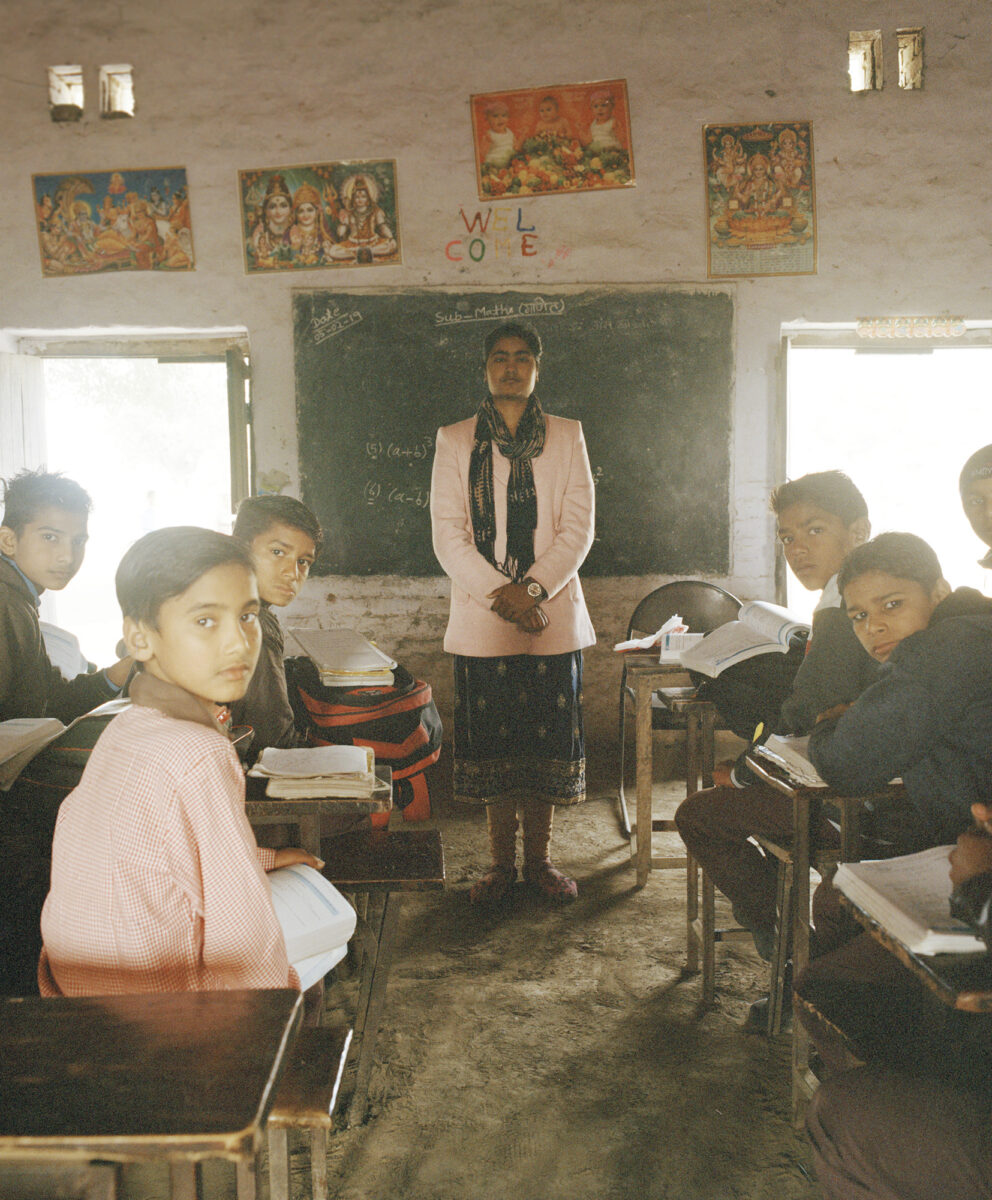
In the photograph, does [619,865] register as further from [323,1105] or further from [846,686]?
[323,1105]

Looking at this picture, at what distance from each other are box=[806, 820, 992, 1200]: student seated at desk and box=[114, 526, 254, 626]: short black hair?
1029 mm

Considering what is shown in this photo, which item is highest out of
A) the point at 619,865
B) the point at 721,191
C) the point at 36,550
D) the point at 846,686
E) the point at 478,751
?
the point at 721,191

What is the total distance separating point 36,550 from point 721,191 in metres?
3.44

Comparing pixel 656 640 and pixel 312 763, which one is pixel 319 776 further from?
pixel 656 640

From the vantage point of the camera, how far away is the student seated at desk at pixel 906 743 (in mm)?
1337

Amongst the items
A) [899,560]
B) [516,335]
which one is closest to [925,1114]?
[899,560]

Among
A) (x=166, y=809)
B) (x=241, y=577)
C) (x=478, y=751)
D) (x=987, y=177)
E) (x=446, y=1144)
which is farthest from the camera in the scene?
(x=987, y=177)

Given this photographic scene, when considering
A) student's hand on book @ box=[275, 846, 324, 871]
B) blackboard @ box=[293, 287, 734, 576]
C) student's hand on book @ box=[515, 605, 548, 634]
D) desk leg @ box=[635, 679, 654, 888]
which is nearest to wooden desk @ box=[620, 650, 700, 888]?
desk leg @ box=[635, 679, 654, 888]

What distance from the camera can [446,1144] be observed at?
173 cm

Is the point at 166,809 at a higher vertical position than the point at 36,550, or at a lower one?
lower

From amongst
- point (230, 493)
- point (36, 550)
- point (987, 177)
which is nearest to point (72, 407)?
point (230, 493)

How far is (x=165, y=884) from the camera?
107cm

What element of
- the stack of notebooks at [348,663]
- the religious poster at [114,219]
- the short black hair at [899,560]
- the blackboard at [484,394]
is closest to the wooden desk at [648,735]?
the stack of notebooks at [348,663]

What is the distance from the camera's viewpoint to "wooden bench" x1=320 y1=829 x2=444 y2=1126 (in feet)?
5.94
